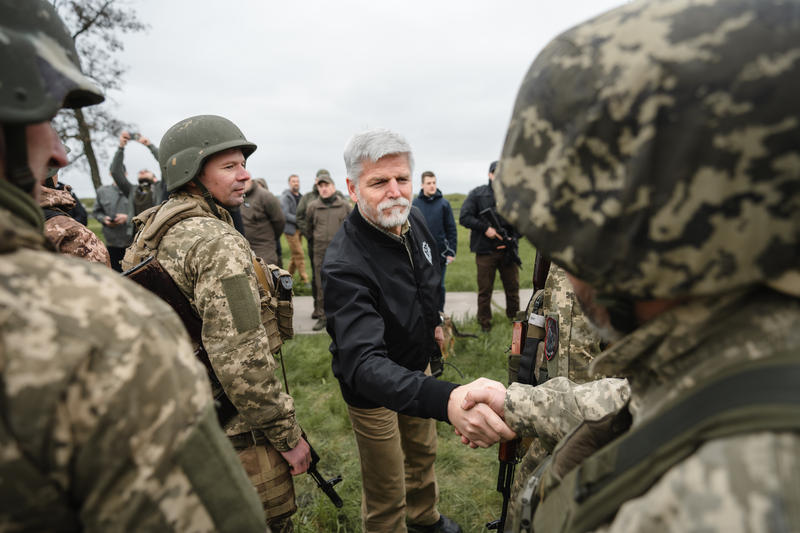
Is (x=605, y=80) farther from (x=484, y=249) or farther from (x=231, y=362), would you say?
(x=484, y=249)

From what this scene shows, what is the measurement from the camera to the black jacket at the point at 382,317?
191 cm

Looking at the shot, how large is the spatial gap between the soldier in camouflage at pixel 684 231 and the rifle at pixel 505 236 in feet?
18.5

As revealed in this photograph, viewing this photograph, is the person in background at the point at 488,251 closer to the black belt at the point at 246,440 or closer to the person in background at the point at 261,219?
the person in background at the point at 261,219

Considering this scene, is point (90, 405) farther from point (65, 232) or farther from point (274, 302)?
point (65, 232)

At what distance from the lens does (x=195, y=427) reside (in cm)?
83

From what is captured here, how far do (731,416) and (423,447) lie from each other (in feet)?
8.29

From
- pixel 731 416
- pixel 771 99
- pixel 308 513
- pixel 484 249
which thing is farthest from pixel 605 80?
pixel 484 249

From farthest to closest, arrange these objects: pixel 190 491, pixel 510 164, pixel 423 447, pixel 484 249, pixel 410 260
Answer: pixel 484 249 < pixel 423 447 < pixel 410 260 < pixel 510 164 < pixel 190 491

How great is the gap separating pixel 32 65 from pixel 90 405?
0.71 m

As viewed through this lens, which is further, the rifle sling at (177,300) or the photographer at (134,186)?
the photographer at (134,186)

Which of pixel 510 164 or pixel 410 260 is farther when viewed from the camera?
pixel 410 260

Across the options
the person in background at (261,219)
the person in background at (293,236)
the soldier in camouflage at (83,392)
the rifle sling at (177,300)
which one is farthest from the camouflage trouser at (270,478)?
→ the person in background at (293,236)

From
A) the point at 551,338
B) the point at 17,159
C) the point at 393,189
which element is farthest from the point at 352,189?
the point at 17,159

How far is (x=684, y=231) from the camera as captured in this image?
2.56 feet
